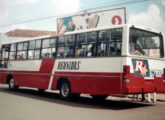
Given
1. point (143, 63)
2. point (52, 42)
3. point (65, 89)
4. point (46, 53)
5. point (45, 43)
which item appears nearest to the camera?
point (143, 63)

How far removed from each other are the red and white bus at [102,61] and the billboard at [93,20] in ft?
22.9

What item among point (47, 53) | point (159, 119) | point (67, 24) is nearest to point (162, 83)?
point (159, 119)

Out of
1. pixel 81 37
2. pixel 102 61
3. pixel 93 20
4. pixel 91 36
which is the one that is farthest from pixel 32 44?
pixel 93 20

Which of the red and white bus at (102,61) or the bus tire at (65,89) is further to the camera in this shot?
the bus tire at (65,89)

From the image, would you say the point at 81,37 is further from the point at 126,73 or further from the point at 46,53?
the point at 126,73

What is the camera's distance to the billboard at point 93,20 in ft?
71.9

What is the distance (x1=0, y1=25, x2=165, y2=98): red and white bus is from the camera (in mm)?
9883

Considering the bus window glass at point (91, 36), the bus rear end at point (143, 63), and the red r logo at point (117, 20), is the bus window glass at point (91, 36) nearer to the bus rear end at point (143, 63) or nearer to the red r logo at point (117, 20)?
the bus rear end at point (143, 63)

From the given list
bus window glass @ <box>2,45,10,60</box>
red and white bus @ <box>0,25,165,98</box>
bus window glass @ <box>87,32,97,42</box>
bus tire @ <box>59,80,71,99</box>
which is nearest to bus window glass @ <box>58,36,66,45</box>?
red and white bus @ <box>0,25,165,98</box>

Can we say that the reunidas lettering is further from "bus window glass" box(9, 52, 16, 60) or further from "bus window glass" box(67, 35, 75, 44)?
"bus window glass" box(9, 52, 16, 60)

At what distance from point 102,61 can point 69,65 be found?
7.81 feet

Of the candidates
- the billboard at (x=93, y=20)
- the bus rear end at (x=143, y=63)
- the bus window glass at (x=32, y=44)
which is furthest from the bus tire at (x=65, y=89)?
the billboard at (x=93, y=20)

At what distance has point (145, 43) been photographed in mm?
10953

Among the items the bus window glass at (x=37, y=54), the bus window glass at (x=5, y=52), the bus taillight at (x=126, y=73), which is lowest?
the bus taillight at (x=126, y=73)
